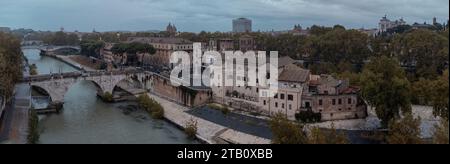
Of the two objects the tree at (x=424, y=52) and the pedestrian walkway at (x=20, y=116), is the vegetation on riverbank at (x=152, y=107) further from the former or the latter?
the tree at (x=424, y=52)

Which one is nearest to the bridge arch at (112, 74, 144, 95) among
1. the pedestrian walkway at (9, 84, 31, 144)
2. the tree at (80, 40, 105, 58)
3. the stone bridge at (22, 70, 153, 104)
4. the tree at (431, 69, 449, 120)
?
the stone bridge at (22, 70, 153, 104)

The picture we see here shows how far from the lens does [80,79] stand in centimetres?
3697

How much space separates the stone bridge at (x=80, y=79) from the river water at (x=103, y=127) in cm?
129

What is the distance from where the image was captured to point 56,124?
29.5 meters

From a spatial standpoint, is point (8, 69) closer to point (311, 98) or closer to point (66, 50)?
point (311, 98)

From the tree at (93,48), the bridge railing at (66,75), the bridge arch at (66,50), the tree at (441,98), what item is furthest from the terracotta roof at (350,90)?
the bridge arch at (66,50)

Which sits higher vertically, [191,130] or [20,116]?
[20,116]

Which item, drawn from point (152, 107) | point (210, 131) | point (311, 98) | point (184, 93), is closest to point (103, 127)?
point (152, 107)

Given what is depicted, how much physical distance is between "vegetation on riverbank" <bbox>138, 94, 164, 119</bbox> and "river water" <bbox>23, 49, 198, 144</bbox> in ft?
1.54

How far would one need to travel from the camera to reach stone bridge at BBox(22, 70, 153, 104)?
114ft

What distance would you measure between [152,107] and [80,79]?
7.18m

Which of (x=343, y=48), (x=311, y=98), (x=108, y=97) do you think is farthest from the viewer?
(x=343, y=48)

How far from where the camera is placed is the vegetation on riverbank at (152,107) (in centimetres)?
3184

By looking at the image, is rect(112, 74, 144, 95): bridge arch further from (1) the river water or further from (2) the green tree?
(2) the green tree
